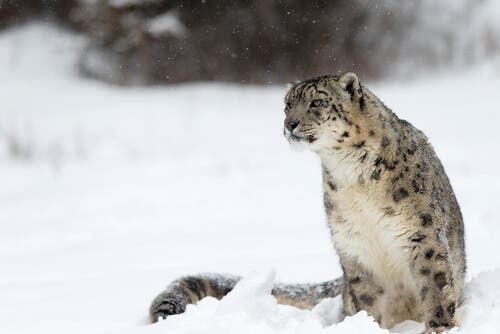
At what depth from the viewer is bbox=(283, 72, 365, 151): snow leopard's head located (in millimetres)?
4773

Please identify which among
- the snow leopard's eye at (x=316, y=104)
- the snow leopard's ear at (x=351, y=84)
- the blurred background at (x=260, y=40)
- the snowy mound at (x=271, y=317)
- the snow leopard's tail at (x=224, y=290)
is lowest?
the snowy mound at (x=271, y=317)

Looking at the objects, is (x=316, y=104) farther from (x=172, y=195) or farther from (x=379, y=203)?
(x=172, y=195)

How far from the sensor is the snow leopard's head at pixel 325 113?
15.7ft

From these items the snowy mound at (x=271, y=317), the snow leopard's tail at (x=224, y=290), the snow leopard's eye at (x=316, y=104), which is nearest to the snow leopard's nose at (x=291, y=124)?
the snow leopard's eye at (x=316, y=104)

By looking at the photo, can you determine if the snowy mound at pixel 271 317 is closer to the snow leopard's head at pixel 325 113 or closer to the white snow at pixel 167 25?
the snow leopard's head at pixel 325 113

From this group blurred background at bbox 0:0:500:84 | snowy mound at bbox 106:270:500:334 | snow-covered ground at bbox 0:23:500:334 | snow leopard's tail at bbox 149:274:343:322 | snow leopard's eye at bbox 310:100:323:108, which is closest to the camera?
snowy mound at bbox 106:270:500:334

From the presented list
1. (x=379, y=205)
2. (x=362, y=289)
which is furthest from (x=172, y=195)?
(x=379, y=205)

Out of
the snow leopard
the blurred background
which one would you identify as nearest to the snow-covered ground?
the snow leopard

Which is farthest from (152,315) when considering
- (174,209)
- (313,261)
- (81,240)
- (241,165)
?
(241,165)

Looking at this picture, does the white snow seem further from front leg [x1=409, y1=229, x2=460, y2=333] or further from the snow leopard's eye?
front leg [x1=409, y1=229, x2=460, y2=333]

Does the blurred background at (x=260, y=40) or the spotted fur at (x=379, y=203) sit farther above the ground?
the blurred background at (x=260, y=40)

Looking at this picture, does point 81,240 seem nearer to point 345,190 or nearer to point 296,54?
point 345,190

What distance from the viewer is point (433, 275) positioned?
4.77m

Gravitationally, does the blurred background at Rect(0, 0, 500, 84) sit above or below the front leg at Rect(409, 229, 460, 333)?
above
